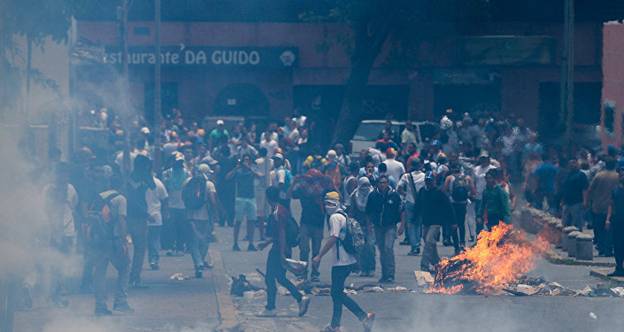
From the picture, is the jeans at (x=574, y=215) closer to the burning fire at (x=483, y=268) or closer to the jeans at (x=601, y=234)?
the jeans at (x=601, y=234)

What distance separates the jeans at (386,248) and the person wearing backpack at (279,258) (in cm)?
287

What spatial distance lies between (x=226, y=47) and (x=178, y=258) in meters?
22.4

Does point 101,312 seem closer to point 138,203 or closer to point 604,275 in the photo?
point 138,203

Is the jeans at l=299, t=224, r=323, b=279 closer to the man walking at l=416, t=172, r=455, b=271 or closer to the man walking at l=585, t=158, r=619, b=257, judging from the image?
the man walking at l=416, t=172, r=455, b=271

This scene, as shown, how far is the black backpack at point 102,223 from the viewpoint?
14.9 m

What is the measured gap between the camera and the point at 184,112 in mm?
43625

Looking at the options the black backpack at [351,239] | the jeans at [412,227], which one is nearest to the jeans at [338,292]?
A: the black backpack at [351,239]

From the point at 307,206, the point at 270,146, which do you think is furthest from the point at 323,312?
the point at 270,146

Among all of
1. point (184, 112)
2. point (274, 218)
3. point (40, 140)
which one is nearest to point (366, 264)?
point (274, 218)

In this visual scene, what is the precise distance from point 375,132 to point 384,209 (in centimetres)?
1694

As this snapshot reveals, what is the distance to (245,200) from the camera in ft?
72.1

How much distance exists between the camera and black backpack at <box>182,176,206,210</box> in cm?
1916

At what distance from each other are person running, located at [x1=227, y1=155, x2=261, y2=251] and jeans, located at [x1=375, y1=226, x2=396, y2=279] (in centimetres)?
392

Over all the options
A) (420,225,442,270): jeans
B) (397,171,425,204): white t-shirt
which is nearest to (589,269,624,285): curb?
(420,225,442,270): jeans
